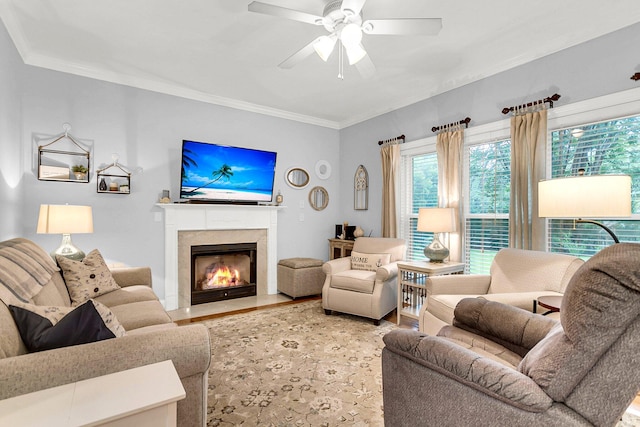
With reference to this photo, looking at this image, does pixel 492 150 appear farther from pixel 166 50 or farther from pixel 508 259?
pixel 166 50

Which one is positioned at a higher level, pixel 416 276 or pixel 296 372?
pixel 416 276

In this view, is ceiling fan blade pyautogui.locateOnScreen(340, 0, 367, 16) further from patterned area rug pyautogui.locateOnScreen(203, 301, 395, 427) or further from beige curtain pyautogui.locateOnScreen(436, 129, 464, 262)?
patterned area rug pyautogui.locateOnScreen(203, 301, 395, 427)

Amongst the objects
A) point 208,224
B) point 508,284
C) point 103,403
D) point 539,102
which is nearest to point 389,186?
point 539,102

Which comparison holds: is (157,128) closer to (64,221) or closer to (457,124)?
(64,221)

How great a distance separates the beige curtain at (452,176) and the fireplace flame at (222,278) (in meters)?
2.84

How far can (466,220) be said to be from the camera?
11.8ft

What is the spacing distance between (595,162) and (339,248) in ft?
10.6

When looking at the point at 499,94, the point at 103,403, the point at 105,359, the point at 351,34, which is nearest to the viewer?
the point at 103,403

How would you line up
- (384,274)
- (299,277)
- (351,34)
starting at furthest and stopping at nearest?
(299,277) < (384,274) < (351,34)

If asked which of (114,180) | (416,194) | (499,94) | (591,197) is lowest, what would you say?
(591,197)

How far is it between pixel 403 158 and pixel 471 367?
346cm

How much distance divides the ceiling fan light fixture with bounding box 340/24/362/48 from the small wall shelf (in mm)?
2861

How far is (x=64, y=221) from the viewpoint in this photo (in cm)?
279

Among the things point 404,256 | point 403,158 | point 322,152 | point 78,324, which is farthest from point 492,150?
point 78,324
